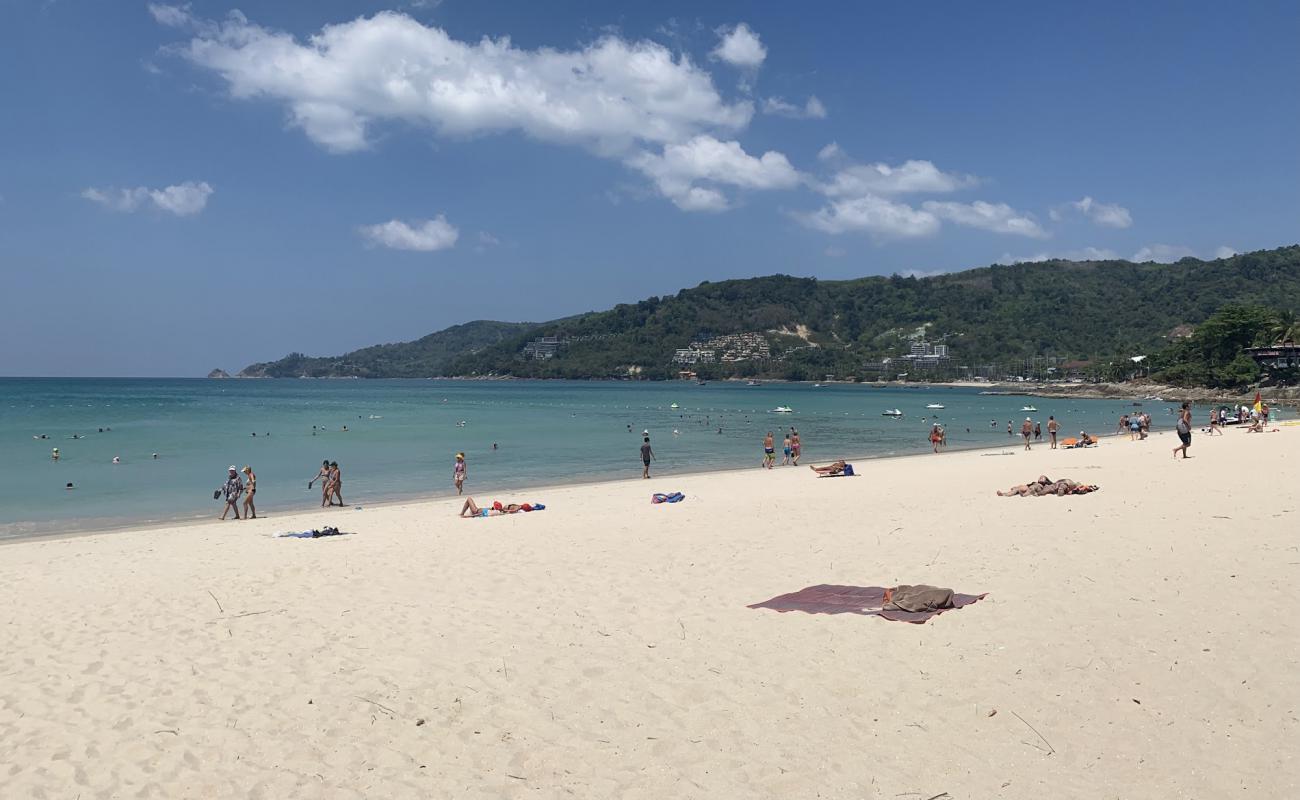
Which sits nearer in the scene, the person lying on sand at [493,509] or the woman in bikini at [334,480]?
the person lying on sand at [493,509]

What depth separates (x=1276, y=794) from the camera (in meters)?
4.85

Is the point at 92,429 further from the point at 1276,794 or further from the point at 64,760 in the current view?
the point at 1276,794

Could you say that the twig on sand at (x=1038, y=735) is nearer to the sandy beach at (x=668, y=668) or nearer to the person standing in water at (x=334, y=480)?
the sandy beach at (x=668, y=668)

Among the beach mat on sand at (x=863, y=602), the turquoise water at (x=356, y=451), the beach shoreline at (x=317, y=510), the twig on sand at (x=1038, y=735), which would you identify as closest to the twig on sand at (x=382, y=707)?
the beach mat on sand at (x=863, y=602)

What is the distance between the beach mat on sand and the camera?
26.8 ft

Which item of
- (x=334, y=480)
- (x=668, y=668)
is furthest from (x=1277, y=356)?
(x=668, y=668)

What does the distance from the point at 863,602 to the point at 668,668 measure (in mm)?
2649

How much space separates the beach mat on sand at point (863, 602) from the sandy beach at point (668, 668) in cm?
20

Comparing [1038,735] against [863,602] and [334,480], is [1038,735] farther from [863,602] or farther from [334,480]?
[334,480]

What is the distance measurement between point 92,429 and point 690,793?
60.7m

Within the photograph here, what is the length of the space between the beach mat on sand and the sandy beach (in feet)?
0.64

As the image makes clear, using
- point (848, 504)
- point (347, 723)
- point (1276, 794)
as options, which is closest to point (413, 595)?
point (347, 723)

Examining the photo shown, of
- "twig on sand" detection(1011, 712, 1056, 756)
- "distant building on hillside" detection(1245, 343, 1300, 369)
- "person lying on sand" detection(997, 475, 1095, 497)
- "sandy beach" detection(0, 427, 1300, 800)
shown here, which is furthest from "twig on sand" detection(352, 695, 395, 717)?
"distant building on hillside" detection(1245, 343, 1300, 369)

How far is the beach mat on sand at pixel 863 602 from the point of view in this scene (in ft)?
26.8
